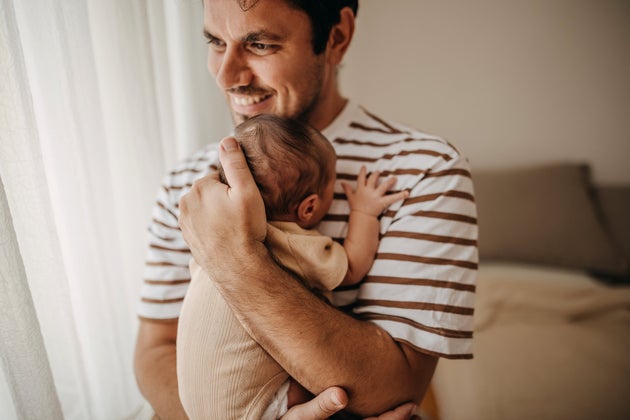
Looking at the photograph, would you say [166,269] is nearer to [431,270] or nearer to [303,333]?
[303,333]

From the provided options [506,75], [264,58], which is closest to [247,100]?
[264,58]

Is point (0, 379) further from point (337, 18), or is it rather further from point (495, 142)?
point (495, 142)

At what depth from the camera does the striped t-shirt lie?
0.78 metres

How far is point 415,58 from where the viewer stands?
2396 millimetres

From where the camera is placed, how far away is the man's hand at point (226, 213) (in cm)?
73

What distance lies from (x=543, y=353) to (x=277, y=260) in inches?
56.6

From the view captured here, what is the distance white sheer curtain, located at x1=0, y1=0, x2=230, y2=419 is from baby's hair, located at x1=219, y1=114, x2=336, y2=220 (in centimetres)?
44

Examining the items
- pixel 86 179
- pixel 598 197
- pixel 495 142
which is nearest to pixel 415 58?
pixel 495 142

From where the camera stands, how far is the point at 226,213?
29.1 inches

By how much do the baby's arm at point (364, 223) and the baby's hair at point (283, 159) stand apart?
11 centimetres

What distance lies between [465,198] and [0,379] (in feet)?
3.36

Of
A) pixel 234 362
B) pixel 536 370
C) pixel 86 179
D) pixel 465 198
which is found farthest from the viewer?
pixel 536 370

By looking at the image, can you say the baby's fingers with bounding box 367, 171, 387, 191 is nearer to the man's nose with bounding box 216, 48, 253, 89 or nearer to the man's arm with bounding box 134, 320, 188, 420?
the man's nose with bounding box 216, 48, 253, 89

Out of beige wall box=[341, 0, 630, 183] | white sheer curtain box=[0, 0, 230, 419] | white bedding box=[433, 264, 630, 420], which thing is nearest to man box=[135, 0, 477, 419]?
white sheer curtain box=[0, 0, 230, 419]
